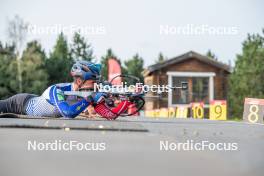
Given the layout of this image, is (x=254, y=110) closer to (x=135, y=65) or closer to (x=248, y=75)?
(x=248, y=75)

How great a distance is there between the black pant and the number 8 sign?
3.15 meters

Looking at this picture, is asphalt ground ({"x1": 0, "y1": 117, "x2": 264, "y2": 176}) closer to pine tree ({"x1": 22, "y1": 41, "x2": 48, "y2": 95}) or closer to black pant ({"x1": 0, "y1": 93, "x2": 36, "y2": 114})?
black pant ({"x1": 0, "y1": 93, "x2": 36, "y2": 114})

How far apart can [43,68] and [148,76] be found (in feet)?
58.6

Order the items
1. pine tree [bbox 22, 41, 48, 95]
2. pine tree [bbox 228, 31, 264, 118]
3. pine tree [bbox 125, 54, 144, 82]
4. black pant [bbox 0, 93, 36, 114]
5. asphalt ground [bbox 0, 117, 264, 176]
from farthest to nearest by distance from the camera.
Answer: pine tree [bbox 125, 54, 144, 82]
pine tree [bbox 22, 41, 48, 95]
pine tree [bbox 228, 31, 264, 118]
black pant [bbox 0, 93, 36, 114]
asphalt ground [bbox 0, 117, 264, 176]

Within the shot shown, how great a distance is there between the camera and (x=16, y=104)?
6.52m

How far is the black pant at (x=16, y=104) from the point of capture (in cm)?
635

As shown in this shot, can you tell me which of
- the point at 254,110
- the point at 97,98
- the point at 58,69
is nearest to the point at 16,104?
the point at 97,98

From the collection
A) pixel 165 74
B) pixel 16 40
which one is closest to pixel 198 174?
pixel 165 74

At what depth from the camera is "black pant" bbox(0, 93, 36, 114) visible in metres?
6.35

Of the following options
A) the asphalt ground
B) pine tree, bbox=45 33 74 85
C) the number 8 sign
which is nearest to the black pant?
the asphalt ground

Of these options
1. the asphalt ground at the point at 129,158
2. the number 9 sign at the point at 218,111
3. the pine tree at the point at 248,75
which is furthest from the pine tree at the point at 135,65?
the asphalt ground at the point at 129,158

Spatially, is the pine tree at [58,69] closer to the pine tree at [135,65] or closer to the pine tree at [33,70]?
the pine tree at [33,70]

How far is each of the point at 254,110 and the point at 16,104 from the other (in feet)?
→ 11.1

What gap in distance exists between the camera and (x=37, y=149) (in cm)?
320
